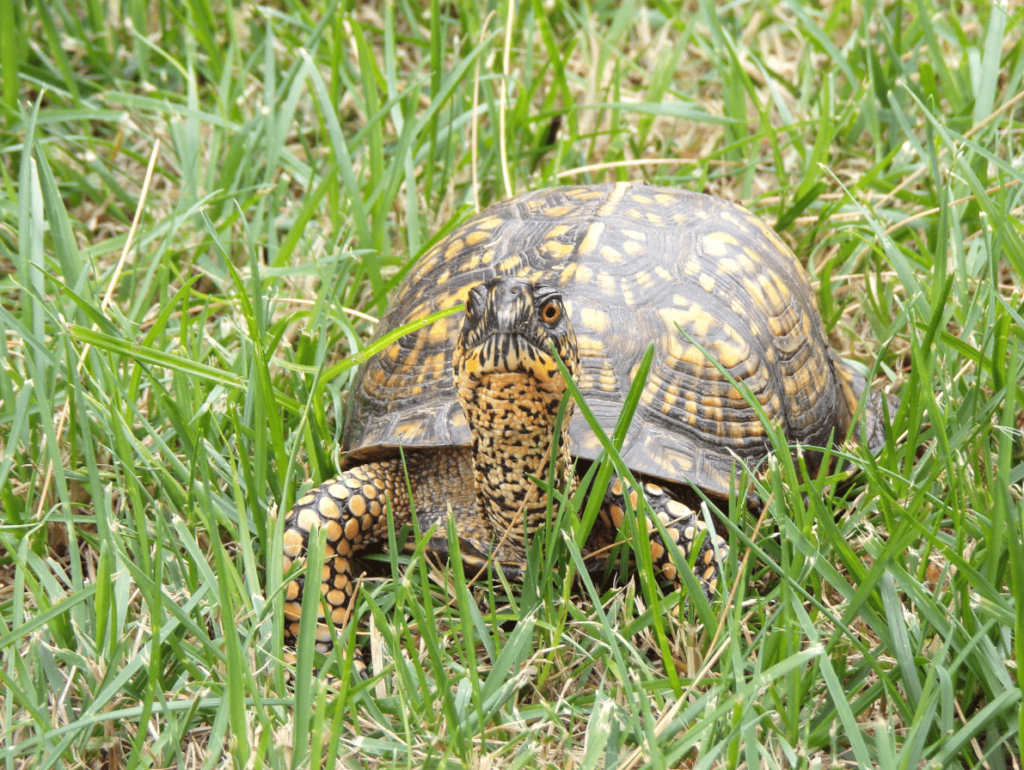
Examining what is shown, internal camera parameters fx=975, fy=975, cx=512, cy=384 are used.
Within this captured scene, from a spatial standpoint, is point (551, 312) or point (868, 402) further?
point (868, 402)

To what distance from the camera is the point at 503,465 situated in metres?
1.75

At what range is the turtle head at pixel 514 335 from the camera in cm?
157

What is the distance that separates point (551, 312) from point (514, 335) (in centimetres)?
9

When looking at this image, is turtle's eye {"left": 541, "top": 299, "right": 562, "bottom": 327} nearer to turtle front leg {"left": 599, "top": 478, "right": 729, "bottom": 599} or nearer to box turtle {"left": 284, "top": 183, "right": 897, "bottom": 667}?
box turtle {"left": 284, "top": 183, "right": 897, "bottom": 667}

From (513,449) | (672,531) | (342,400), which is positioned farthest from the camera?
(342,400)

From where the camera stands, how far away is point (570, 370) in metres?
1.73

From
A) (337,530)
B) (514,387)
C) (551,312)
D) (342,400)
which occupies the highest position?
(551,312)

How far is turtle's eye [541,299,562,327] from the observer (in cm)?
161

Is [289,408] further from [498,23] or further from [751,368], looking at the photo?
[498,23]

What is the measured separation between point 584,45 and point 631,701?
2973 mm

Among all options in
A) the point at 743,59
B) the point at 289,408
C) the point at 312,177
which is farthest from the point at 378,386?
the point at 743,59

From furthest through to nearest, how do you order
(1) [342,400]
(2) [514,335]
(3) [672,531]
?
(1) [342,400], (3) [672,531], (2) [514,335]

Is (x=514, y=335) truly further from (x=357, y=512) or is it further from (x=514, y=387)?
(x=357, y=512)

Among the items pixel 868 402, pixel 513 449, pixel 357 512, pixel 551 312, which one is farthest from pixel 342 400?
pixel 868 402
